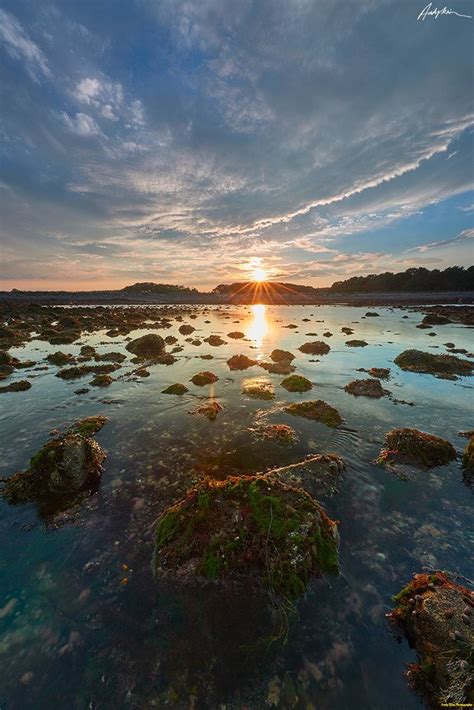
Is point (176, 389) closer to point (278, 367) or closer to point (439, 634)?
point (278, 367)

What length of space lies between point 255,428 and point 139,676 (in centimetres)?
983

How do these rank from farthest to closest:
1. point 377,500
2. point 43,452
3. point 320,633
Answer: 1. point 43,452
2. point 377,500
3. point 320,633

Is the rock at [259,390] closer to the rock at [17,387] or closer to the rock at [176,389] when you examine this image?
the rock at [176,389]

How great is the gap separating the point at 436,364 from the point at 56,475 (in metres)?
27.0

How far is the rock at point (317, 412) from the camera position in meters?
15.1

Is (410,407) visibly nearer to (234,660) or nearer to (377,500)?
(377,500)

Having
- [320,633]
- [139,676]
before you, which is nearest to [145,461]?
[139,676]

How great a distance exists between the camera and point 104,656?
5.42 metres

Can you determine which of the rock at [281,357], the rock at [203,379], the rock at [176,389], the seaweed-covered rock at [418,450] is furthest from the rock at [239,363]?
the seaweed-covered rock at [418,450]

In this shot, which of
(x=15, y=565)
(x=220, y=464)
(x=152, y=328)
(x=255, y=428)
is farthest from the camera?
(x=152, y=328)

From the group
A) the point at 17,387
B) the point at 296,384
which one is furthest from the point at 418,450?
the point at 17,387

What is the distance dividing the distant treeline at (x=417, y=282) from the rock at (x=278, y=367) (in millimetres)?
145995

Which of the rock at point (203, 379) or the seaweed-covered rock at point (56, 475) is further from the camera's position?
the rock at point (203, 379)

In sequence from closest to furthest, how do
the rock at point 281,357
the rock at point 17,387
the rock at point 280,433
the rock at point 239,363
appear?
the rock at point 280,433 → the rock at point 17,387 → the rock at point 239,363 → the rock at point 281,357
